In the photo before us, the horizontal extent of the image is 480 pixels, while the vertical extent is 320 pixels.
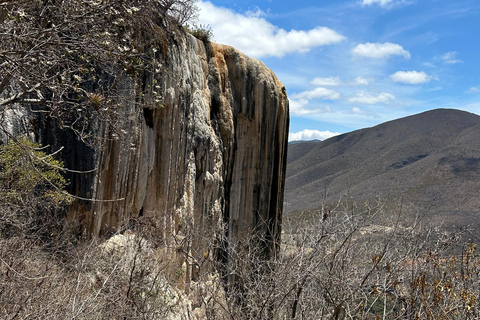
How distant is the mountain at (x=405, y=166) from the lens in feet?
128

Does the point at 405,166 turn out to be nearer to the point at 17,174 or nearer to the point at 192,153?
the point at 192,153

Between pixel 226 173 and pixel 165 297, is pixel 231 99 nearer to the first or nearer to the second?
pixel 226 173

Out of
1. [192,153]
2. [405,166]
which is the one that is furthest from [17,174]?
[405,166]

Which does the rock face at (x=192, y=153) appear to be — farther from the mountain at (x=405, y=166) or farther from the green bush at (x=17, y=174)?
the mountain at (x=405, y=166)

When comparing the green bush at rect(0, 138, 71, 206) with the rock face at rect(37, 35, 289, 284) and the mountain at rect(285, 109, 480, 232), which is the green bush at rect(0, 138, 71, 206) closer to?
the rock face at rect(37, 35, 289, 284)

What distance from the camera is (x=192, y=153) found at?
11141mm

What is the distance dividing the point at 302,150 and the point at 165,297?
304 ft

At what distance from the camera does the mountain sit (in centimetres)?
3906

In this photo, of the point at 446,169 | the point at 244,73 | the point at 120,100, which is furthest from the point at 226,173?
the point at 446,169

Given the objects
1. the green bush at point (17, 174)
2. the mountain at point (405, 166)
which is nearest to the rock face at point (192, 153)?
the green bush at point (17, 174)

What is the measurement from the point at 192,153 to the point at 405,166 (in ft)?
168

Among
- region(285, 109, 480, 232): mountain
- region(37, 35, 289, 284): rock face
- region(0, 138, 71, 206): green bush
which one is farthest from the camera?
region(285, 109, 480, 232): mountain

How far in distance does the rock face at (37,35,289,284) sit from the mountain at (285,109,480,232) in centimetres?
1368

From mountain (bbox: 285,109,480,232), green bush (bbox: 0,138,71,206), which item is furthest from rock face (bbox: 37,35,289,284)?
mountain (bbox: 285,109,480,232)
